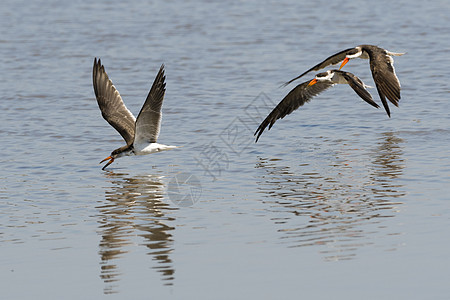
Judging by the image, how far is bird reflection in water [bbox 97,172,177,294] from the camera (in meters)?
7.27

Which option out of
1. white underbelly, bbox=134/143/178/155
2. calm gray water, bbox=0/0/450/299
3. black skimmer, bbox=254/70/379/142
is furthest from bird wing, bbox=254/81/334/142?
white underbelly, bbox=134/143/178/155

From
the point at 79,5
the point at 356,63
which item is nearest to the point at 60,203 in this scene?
the point at 356,63

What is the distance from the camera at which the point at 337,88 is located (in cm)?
1688

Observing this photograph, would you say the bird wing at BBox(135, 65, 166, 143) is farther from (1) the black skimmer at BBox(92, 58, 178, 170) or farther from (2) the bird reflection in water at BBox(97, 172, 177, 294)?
(2) the bird reflection in water at BBox(97, 172, 177, 294)

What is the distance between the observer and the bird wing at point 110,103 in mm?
11852

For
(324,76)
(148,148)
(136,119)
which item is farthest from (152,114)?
(324,76)

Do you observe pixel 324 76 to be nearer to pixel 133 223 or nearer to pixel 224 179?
pixel 224 179

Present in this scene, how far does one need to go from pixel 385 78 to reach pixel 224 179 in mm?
3224

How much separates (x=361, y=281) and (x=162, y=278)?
64.2 inches

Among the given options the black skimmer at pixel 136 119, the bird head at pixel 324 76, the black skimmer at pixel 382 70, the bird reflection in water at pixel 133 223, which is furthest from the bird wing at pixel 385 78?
the bird reflection in water at pixel 133 223

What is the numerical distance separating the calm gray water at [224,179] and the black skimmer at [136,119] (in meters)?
0.40

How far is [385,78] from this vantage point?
1223 cm

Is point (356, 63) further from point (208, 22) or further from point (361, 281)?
point (361, 281)

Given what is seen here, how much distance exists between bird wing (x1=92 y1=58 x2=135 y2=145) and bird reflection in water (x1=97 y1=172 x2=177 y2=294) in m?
0.94
